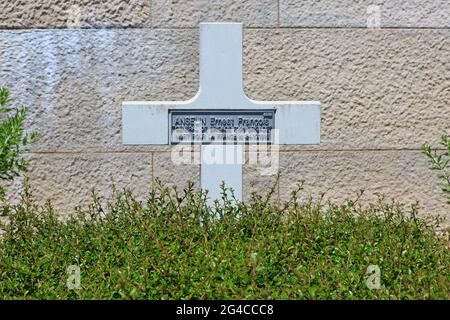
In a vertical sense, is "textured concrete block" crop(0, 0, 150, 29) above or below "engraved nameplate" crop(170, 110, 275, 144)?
above

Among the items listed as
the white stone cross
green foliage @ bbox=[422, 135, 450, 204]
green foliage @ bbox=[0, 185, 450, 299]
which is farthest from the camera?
the white stone cross

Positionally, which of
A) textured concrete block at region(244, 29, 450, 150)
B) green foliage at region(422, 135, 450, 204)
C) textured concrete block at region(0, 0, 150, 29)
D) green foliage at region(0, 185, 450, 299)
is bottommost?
green foliage at region(0, 185, 450, 299)

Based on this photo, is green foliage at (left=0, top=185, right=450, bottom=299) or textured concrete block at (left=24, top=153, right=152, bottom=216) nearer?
green foliage at (left=0, top=185, right=450, bottom=299)

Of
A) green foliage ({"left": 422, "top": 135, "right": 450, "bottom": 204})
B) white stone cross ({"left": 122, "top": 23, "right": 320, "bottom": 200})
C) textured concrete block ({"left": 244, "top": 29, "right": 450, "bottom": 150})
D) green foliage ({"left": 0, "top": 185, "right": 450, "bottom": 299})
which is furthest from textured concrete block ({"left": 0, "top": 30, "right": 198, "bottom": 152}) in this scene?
green foliage ({"left": 422, "top": 135, "right": 450, "bottom": 204})

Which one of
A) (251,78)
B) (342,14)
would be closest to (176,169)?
(251,78)

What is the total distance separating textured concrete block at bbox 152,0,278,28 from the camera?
4465mm

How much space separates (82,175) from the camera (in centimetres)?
447

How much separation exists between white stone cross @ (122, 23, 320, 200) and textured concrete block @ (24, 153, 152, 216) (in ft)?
0.60

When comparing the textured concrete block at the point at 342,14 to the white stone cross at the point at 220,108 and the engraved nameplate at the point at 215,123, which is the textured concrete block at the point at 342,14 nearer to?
the white stone cross at the point at 220,108

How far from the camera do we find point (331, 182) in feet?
14.8

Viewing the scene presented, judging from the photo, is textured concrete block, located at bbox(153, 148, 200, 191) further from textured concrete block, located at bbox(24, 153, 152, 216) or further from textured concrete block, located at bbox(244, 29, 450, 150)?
textured concrete block, located at bbox(244, 29, 450, 150)

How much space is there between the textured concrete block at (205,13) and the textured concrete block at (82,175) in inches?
35.7

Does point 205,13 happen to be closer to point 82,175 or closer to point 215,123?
point 215,123
